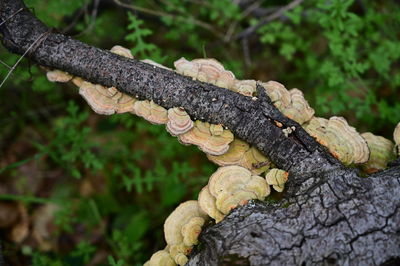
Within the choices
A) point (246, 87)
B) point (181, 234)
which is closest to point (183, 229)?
point (181, 234)

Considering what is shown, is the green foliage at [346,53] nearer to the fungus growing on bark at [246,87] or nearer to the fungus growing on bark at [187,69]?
the fungus growing on bark at [246,87]

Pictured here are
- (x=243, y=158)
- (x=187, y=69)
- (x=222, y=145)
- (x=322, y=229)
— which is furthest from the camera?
(x=187, y=69)

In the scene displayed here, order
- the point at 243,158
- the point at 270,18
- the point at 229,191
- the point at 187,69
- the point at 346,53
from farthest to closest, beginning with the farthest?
the point at 270,18, the point at 346,53, the point at 187,69, the point at 243,158, the point at 229,191

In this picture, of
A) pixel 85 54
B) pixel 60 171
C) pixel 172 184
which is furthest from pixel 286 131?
pixel 60 171

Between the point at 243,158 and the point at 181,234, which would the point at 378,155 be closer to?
the point at 243,158

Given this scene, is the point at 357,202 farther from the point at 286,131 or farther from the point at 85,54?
the point at 85,54

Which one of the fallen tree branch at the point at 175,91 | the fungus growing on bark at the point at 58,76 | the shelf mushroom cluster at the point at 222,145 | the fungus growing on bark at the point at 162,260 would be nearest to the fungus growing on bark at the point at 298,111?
the shelf mushroom cluster at the point at 222,145

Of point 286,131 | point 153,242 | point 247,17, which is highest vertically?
point 286,131

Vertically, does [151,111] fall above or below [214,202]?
above
